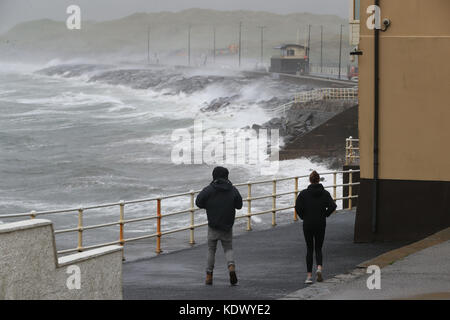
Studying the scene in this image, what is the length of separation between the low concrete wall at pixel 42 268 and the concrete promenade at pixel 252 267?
94.3 inches

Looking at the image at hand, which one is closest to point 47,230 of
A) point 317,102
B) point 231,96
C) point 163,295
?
point 163,295

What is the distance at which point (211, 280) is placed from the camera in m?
11.5

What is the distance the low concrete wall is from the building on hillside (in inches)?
298

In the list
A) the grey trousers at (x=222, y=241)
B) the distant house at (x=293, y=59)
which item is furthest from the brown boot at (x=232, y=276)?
the distant house at (x=293, y=59)

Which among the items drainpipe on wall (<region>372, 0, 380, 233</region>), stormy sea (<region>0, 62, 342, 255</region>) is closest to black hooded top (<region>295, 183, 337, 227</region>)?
drainpipe on wall (<region>372, 0, 380, 233</region>)

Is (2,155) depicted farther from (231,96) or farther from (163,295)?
(163,295)

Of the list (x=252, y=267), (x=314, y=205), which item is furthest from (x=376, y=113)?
(x=314, y=205)

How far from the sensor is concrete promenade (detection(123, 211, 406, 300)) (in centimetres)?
1086

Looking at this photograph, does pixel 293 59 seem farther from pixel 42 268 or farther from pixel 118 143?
pixel 42 268

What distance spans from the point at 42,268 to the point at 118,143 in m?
69.2

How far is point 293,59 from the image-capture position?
130m

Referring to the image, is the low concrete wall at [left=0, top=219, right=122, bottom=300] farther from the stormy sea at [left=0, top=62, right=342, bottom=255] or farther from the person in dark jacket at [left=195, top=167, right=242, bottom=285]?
the stormy sea at [left=0, top=62, right=342, bottom=255]

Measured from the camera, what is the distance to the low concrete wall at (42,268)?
23.0 ft

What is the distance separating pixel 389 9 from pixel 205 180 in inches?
1447
